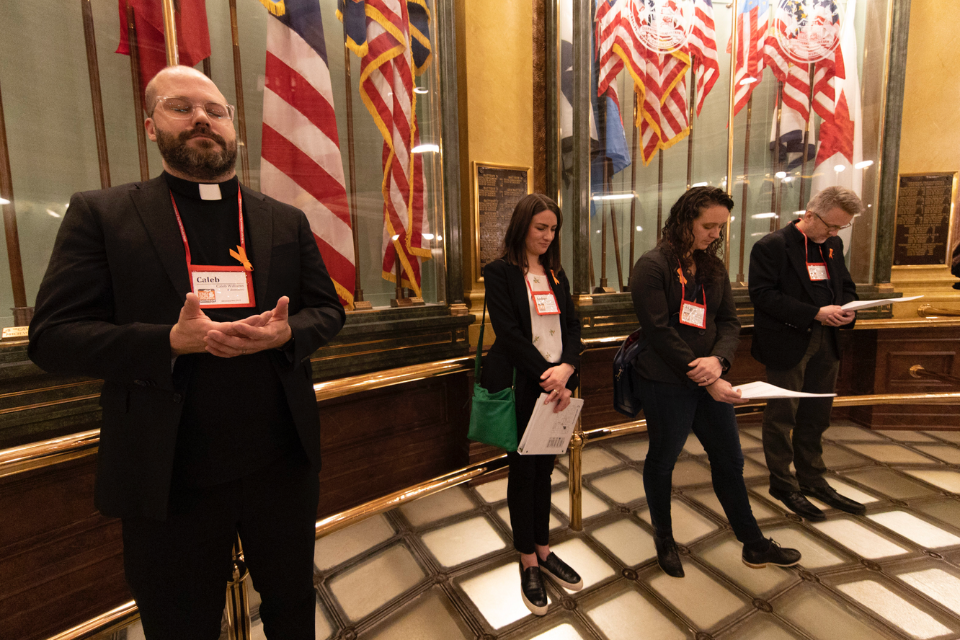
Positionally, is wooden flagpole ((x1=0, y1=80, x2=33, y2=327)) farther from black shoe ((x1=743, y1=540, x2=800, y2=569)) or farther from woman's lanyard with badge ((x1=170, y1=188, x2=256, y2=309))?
black shoe ((x1=743, y1=540, x2=800, y2=569))

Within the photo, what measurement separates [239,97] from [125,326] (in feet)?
6.42

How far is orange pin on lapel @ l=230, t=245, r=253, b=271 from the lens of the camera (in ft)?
3.47

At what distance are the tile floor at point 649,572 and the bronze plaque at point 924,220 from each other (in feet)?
6.63

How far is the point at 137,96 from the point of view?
2002 millimetres

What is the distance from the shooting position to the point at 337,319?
118 centimetres

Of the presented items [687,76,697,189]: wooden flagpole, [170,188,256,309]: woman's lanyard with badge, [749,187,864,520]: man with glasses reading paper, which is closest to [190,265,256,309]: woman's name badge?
[170,188,256,309]: woman's lanyard with badge

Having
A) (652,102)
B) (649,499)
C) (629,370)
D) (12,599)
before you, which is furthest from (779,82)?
(12,599)

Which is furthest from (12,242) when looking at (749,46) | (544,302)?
(749,46)

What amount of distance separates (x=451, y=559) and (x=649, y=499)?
0.97 m

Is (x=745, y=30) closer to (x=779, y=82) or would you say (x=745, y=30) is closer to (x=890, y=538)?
(x=779, y=82)

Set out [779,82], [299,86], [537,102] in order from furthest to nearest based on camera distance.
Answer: [779,82]
[537,102]
[299,86]

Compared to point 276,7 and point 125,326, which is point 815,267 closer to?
point 125,326

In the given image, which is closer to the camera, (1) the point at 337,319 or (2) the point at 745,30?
(1) the point at 337,319

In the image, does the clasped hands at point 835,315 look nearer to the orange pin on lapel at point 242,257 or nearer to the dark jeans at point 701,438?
the dark jeans at point 701,438
